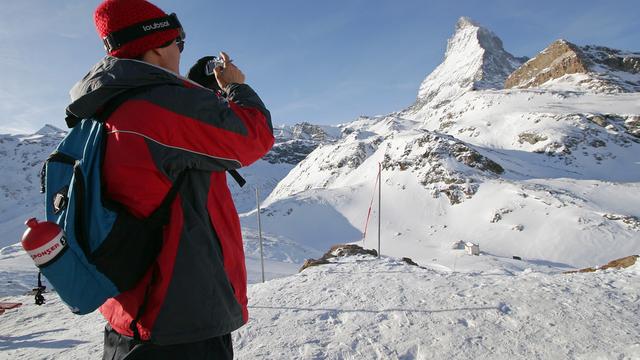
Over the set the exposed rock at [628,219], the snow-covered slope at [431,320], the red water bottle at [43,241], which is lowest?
the exposed rock at [628,219]

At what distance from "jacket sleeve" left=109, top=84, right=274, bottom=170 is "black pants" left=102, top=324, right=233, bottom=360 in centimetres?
84

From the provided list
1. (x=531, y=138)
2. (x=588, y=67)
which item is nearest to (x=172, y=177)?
(x=531, y=138)

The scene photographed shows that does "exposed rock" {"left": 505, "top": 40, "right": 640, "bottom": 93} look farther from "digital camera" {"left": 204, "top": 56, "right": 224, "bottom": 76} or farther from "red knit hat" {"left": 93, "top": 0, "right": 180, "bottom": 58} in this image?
"red knit hat" {"left": 93, "top": 0, "right": 180, "bottom": 58}

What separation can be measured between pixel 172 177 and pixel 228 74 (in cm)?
76

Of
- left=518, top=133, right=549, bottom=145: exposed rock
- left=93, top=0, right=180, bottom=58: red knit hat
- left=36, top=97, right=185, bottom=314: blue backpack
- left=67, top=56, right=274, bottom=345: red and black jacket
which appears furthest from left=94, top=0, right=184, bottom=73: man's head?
left=518, top=133, right=549, bottom=145: exposed rock

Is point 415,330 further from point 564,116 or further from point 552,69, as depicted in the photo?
point 552,69

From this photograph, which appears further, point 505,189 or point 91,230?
point 505,189

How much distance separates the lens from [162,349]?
1729mm

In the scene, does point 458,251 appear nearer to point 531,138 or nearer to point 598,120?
point 531,138

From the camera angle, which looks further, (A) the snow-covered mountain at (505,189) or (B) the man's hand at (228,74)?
(A) the snow-covered mountain at (505,189)

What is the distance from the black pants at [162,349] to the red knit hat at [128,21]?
4.60 ft

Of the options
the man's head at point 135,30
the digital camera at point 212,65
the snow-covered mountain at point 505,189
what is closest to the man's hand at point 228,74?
the digital camera at point 212,65

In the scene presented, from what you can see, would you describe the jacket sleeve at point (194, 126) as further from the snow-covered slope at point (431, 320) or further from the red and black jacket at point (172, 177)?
the snow-covered slope at point (431, 320)

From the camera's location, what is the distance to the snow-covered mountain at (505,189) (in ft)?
108
